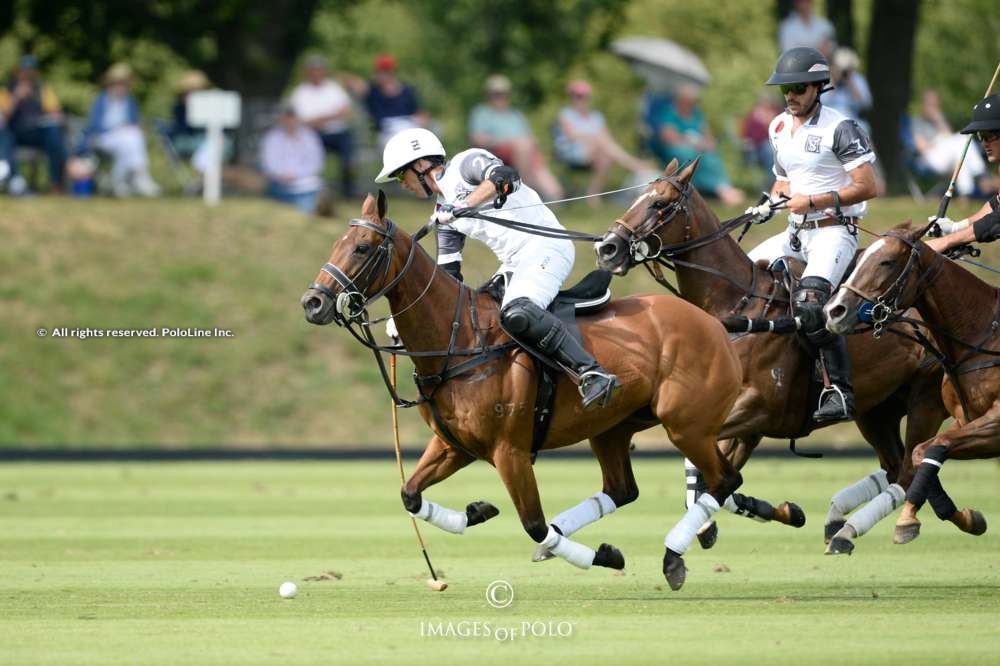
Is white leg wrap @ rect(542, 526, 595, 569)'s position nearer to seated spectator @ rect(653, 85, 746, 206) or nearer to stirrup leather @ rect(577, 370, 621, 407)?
stirrup leather @ rect(577, 370, 621, 407)

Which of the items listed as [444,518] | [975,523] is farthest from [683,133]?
[444,518]

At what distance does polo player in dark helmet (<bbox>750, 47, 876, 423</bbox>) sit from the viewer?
9469 millimetres

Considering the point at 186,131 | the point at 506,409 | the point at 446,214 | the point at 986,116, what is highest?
the point at 986,116

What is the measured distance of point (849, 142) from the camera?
953 cm

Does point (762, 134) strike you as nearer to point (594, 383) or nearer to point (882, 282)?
point (882, 282)

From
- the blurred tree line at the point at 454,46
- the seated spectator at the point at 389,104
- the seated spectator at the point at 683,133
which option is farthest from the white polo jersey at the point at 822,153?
the blurred tree line at the point at 454,46

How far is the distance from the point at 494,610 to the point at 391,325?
64.2 inches

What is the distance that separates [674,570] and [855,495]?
76.5 inches

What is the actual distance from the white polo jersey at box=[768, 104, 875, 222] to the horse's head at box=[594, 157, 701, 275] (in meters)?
0.80

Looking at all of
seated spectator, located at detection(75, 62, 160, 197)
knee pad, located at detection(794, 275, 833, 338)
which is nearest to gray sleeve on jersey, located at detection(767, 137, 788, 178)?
knee pad, located at detection(794, 275, 833, 338)

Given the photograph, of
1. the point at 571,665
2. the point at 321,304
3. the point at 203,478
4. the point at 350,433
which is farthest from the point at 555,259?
the point at 350,433

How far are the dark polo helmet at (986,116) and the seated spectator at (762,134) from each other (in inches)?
469

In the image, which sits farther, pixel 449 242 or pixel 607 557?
pixel 449 242

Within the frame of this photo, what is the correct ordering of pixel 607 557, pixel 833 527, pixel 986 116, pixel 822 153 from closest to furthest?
pixel 607 557, pixel 986 116, pixel 822 153, pixel 833 527
